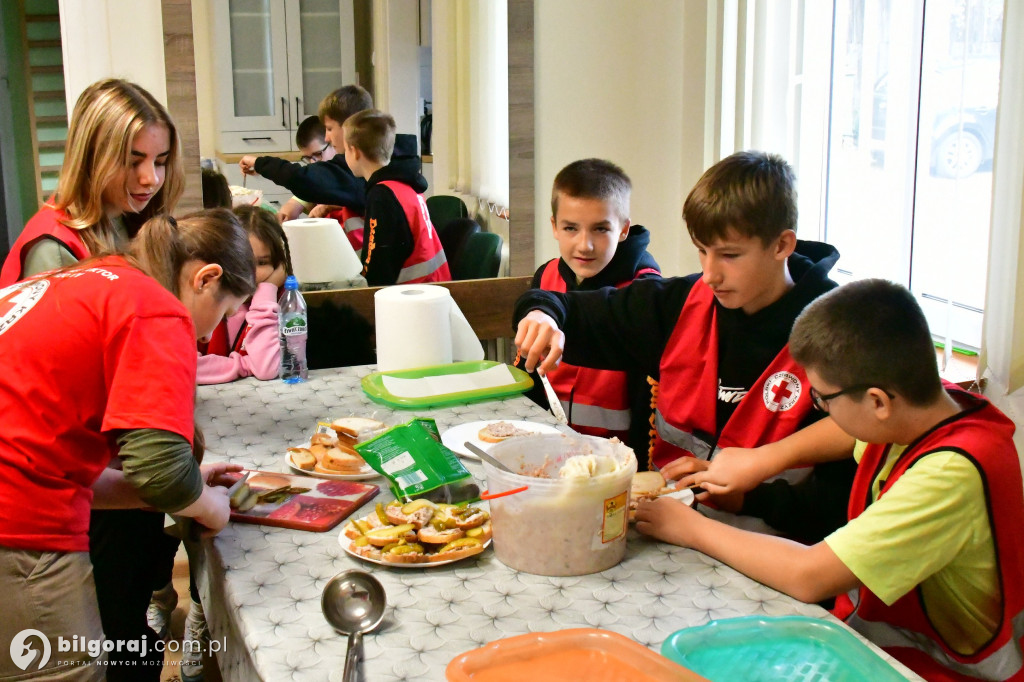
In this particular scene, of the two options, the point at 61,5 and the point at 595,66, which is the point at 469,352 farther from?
the point at 61,5

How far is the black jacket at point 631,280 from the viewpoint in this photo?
209 cm

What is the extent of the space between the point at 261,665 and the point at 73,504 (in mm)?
411

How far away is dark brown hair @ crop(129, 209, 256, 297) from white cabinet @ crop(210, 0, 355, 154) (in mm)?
1233

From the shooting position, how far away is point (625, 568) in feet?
4.02

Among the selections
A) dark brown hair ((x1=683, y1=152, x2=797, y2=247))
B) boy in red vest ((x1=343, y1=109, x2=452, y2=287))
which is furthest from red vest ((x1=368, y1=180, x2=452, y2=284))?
dark brown hair ((x1=683, y1=152, x2=797, y2=247))

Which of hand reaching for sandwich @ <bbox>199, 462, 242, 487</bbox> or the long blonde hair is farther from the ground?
the long blonde hair

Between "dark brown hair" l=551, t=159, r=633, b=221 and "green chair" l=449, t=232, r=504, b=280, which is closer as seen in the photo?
"dark brown hair" l=551, t=159, r=633, b=221

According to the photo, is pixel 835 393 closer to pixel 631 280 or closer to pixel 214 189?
pixel 631 280

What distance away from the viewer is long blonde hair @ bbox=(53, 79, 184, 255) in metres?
1.77

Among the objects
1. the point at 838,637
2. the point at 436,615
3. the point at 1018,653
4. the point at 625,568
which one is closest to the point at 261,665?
the point at 436,615

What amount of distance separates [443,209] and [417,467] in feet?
5.17

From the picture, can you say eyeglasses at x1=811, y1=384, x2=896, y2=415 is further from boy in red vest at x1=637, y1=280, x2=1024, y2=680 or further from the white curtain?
the white curtain

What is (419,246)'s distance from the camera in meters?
2.89

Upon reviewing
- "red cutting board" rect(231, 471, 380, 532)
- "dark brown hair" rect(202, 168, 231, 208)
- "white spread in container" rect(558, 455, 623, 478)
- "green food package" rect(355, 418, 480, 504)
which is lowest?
"red cutting board" rect(231, 471, 380, 532)
